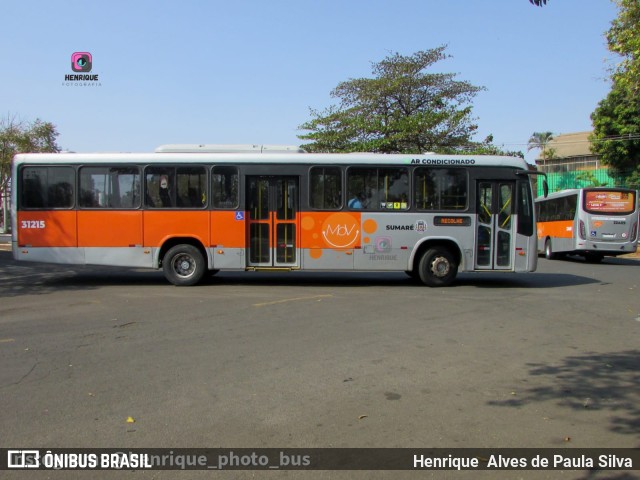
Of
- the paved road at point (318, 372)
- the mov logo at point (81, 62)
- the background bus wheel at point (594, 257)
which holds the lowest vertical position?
the paved road at point (318, 372)

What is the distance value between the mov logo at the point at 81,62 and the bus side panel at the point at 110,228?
795cm

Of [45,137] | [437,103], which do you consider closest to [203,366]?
Answer: [437,103]

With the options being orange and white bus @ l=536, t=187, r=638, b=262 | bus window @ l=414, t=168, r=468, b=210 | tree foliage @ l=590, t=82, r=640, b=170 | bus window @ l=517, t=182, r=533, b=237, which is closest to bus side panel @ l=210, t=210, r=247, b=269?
bus window @ l=414, t=168, r=468, b=210

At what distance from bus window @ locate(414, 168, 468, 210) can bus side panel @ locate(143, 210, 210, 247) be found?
16.9ft

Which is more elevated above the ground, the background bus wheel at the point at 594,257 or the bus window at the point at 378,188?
the bus window at the point at 378,188

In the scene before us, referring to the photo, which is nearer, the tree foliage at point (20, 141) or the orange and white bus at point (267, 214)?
the orange and white bus at point (267, 214)

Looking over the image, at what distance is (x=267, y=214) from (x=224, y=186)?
1.22 metres

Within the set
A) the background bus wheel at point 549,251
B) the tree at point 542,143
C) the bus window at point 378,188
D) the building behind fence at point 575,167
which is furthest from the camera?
the tree at point 542,143

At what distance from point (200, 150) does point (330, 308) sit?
220 inches

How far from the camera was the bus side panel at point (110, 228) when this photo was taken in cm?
1180

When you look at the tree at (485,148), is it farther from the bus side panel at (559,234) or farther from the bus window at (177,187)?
the bus window at (177,187)

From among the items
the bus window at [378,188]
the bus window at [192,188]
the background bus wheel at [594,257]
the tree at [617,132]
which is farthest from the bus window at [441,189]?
the tree at [617,132]

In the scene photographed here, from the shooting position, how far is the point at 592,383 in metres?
5.11

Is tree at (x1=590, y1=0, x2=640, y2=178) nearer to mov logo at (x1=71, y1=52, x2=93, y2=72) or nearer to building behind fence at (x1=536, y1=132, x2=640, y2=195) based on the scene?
building behind fence at (x1=536, y1=132, x2=640, y2=195)
